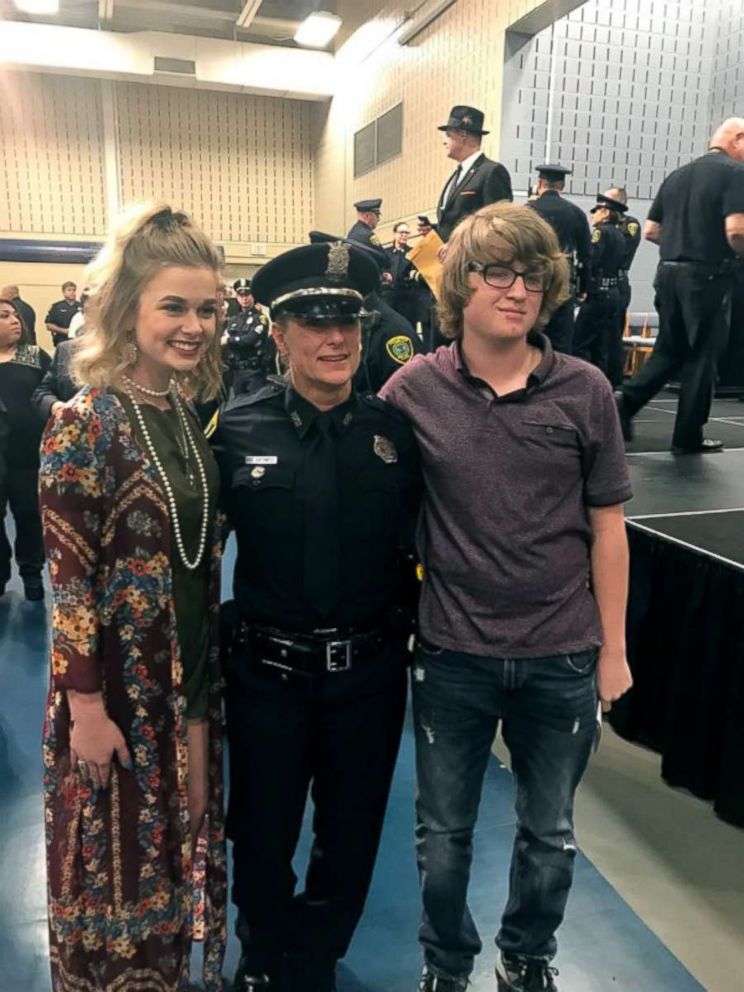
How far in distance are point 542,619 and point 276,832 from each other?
630 millimetres

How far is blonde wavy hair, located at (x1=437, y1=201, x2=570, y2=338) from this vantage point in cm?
130

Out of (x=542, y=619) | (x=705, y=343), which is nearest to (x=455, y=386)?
(x=542, y=619)

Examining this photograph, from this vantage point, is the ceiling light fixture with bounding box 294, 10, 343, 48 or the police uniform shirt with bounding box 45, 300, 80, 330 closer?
the police uniform shirt with bounding box 45, 300, 80, 330

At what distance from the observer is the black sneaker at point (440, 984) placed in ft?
5.02

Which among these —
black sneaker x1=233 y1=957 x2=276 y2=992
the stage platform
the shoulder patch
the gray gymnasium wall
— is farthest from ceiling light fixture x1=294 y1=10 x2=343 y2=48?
black sneaker x1=233 y1=957 x2=276 y2=992

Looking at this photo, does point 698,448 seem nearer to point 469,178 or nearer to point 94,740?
point 469,178

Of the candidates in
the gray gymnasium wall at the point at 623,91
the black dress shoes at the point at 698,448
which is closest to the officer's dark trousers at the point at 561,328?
the black dress shoes at the point at 698,448

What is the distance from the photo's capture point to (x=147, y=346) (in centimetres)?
124

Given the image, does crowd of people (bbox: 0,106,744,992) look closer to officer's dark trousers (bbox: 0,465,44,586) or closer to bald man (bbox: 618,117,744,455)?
bald man (bbox: 618,117,744,455)

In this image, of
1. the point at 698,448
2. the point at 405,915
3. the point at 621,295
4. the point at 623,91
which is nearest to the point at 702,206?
the point at 698,448

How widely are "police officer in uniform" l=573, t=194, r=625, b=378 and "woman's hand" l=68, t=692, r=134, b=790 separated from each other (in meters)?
4.84

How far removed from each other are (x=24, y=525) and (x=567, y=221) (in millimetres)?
3552

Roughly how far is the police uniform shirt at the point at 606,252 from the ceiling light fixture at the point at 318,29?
22.6ft

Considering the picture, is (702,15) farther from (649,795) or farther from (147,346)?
(147,346)
